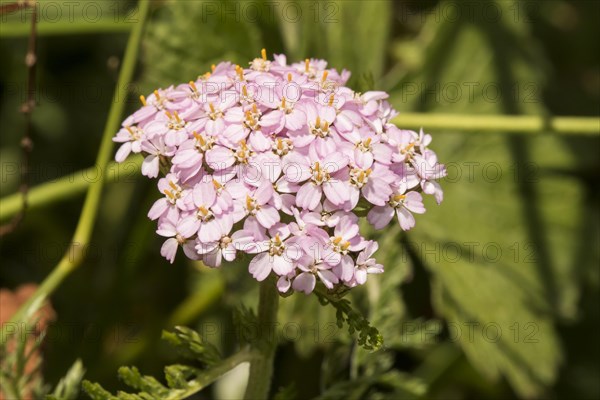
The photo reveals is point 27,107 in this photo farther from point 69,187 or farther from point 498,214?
point 498,214

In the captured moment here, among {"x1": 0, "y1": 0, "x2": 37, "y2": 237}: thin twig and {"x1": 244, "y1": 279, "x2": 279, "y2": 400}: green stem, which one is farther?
{"x1": 0, "y1": 0, "x2": 37, "y2": 237}: thin twig

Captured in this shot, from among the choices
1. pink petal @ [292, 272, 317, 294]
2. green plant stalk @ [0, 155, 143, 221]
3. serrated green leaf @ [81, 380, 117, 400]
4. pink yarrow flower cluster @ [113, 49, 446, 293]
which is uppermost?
pink yarrow flower cluster @ [113, 49, 446, 293]

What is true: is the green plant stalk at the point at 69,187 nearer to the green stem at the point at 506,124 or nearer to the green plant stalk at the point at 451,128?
the green plant stalk at the point at 451,128

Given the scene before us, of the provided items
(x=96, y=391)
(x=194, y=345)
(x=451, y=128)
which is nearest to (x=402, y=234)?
(x=451, y=128)

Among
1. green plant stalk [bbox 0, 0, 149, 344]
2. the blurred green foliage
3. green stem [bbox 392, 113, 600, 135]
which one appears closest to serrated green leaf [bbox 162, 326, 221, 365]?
green plant stalk [bbox 0, 0, 149, 344]

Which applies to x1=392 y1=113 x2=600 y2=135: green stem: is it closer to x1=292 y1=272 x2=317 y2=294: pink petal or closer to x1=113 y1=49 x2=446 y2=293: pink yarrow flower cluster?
x1=113 y1=49 x2=446 y2=293: pink yarrow flower cluster

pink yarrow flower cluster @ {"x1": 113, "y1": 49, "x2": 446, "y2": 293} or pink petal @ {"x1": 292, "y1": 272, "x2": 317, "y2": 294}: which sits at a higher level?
pink yarrow flower cluster @ {"x1": 113, "y1": 49, "x2": 446, "y2": 293}
